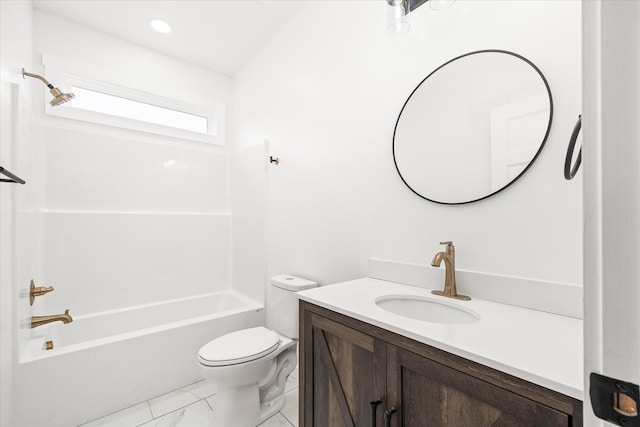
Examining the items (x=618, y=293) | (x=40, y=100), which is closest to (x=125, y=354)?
(x=40, y=100)

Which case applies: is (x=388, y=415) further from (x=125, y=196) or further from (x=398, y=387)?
(x=125, y=196)

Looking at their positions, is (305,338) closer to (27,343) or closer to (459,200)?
(459,200)

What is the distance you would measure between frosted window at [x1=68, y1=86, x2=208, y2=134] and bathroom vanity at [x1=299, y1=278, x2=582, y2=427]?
241cm

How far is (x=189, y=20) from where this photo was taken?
2.26m

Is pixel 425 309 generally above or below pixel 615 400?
below

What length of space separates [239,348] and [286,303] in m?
0.42

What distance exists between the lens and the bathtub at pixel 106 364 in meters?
1.60

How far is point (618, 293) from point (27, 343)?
268cm

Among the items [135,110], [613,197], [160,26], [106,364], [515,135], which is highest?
[160,26]

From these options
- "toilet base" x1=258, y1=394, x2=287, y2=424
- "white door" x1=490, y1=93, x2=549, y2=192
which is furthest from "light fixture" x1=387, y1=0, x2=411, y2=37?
"toilet base" x1=258, y1=394, x2=287, y2=424

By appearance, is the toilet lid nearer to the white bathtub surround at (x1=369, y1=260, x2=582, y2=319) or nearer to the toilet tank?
the toilet tank

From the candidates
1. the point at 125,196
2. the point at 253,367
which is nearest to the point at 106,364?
the point at 253,367

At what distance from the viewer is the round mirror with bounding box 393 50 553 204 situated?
1074 mm

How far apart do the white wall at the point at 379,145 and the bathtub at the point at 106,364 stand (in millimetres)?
788
